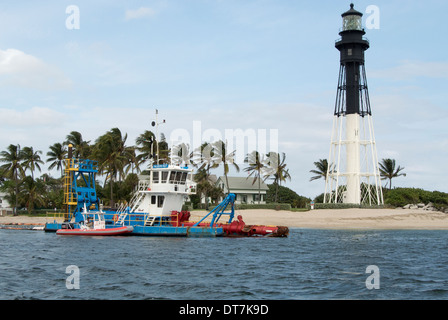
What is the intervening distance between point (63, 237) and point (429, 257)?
97.1 feet

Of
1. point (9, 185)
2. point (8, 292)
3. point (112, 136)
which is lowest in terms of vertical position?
point (8, 292)

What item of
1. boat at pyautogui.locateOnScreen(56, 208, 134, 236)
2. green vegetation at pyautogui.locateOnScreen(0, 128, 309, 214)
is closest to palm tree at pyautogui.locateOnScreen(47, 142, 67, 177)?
green vegetation at pyautogui.locateOnScreen(0, 128, 309, 214)

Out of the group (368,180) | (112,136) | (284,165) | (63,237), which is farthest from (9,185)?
(368,180)

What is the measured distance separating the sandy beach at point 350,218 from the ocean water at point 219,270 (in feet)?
79.4

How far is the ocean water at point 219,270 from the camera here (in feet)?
68.4

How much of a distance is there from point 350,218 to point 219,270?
43722 millimetres

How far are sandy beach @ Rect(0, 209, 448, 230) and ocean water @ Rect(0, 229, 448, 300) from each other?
24.2 metres

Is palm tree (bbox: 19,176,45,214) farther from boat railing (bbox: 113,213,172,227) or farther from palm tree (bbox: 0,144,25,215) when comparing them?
boat railing (bbox: 113,213,172,227)

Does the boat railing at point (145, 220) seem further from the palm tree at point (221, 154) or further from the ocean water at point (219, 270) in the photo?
the palm tree at point (221, 154)

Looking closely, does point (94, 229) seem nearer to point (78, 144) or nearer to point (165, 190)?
point (165, 190)

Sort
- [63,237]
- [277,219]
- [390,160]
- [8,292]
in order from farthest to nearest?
[390,160] < [277,219] < [63,237] < [8,292]

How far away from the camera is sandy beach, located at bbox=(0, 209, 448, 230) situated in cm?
6525
